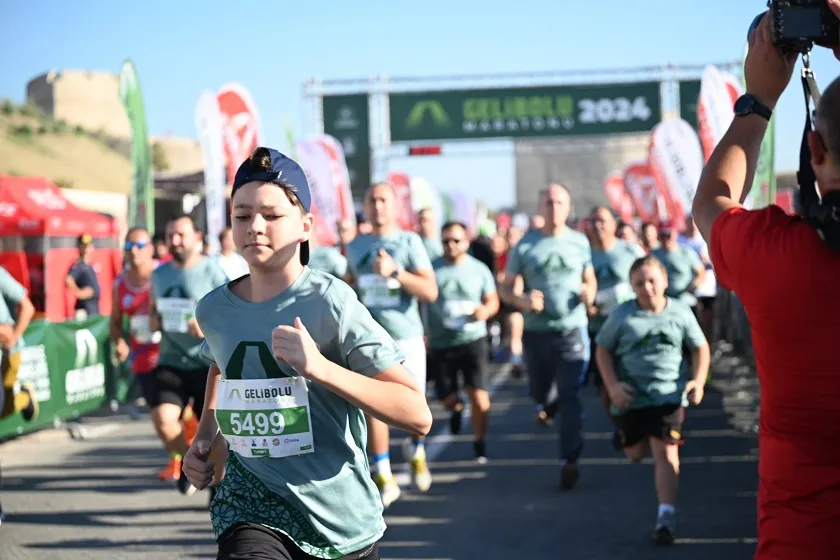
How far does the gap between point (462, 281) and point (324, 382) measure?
710 centimetres

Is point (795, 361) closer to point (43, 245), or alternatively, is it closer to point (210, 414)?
point (210, 414)

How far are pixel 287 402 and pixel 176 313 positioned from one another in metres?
4.77

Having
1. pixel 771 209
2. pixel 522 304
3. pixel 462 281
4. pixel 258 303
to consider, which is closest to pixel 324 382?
pixel 258 303

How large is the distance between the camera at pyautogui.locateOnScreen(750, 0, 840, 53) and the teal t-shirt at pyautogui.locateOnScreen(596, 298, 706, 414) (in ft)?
15.3

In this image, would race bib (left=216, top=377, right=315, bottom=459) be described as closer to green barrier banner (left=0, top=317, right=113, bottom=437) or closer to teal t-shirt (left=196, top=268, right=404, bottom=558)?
teal t-shirt (left=196, top=268, right=404, bottom=558)

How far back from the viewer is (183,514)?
8.00 m

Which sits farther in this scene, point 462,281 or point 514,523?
point 462,281

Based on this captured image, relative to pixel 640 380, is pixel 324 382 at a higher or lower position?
higher

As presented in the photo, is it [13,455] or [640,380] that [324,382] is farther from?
[13,455]

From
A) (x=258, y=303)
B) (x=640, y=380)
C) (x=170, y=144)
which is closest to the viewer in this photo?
(x=258, y=303)

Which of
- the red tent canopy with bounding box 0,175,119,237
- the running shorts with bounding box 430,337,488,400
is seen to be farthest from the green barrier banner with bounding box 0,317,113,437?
the red tent canopy with bounding box 0,175,119,237

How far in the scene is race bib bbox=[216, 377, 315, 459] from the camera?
11.3 feet

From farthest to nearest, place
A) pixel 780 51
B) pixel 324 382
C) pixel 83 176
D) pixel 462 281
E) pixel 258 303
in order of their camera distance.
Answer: pixel 83 176 → pixel 462 281 → pixel 258 303 → pixel 324 382 → pixel 780 51

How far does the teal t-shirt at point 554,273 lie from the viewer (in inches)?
361
